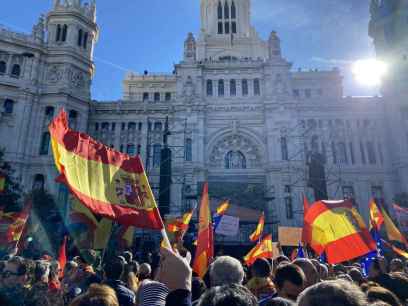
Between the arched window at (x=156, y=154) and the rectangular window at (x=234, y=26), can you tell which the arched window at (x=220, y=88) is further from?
the rectangular window at (x=234, y=26)

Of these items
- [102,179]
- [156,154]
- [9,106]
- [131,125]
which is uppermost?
[9,106]

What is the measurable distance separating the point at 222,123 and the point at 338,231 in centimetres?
2811

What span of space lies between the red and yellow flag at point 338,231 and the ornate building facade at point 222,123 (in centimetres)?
2204

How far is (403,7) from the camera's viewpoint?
37.2 meters

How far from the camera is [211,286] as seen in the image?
14.8 feet

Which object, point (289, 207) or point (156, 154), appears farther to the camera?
point (156, 154)

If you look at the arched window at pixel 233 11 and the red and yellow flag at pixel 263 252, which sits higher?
the arched window at pixel 233 11

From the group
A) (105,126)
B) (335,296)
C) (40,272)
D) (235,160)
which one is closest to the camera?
(335,296)

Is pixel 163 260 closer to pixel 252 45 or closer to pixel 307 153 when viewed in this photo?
pixel 307 153

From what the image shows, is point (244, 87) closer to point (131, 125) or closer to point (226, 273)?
point (131, 125)

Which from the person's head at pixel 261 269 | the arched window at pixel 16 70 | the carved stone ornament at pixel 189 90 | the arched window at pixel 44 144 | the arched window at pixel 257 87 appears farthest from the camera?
the arched window at pixel 257 87

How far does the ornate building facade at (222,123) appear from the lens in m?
32.8

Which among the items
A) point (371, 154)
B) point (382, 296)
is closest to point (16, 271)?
point (382, 296)

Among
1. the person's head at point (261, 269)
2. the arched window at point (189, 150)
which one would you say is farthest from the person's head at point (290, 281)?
the arched window at point (189, 150)
